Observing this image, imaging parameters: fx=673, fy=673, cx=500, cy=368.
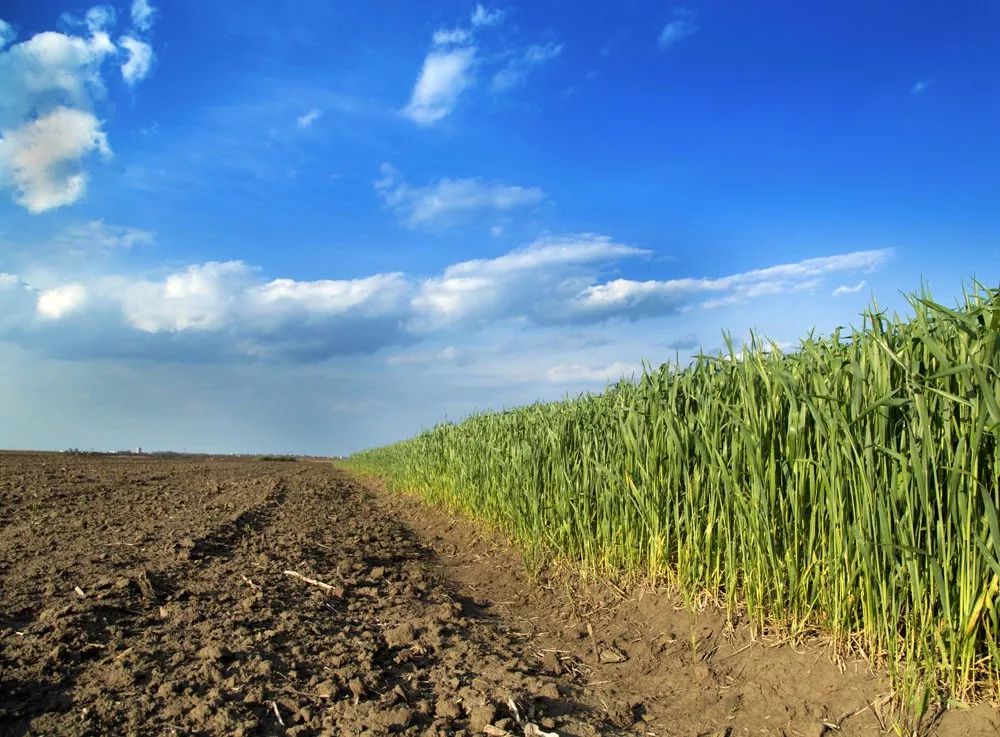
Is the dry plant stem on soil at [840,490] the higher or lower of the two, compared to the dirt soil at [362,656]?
higher

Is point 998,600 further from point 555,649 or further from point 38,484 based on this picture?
point 38,484

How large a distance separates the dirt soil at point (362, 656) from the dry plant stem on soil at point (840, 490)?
22 cm

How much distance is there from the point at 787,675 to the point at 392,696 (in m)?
1.75

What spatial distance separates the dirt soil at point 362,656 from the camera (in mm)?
2617

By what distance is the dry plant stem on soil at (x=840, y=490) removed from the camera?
242cm

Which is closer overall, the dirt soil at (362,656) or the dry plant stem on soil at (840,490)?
the dry plant stem on soil at (840,490)

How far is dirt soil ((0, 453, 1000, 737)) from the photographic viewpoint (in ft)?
8.59

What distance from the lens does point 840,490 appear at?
2.80 m

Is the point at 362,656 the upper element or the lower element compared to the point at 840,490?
lower

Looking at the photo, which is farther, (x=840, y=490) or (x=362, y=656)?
(x=362, y=656)

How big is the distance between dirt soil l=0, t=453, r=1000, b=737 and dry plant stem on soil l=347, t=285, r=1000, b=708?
0.73 feet

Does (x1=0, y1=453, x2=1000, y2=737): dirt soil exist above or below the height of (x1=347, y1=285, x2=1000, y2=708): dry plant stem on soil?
below

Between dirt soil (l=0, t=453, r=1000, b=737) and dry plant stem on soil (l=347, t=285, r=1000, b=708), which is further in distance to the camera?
dirt soil (l=0, t=453, r=1000, b=737)

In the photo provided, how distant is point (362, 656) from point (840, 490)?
2.31 m
